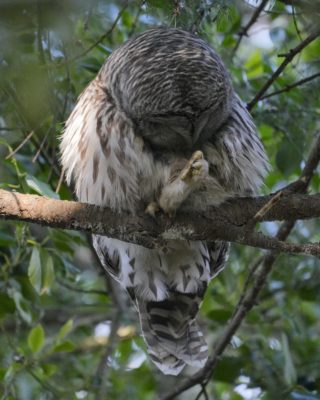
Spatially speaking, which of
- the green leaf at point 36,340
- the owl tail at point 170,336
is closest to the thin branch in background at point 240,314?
the owl tail at point 170,336

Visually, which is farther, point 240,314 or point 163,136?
point 240,314

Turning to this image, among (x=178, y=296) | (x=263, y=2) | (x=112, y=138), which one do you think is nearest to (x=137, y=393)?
(x=178, y=296)

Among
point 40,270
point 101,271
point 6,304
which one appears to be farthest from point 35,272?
point 101,271

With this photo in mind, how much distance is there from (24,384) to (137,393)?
91 centimetres

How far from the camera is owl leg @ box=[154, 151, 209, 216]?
123 inches

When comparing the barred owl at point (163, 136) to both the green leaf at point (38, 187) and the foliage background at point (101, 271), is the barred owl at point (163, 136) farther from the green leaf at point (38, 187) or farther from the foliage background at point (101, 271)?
the green leaf at point (38, 187)

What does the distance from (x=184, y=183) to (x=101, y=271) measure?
2164 millimetres

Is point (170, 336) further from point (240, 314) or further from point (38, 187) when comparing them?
point (38, 187)

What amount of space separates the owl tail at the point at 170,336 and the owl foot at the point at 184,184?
100cm

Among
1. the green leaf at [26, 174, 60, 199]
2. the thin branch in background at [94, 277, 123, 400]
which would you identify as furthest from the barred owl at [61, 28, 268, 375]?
A: the thin branch in background at [94, 277, 123, 400]

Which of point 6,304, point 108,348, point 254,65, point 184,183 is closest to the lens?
point 184,183

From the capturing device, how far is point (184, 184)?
3.23m

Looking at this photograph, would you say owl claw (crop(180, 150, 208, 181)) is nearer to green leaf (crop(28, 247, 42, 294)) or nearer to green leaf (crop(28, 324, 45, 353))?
green leaf (crop(28, 247, 42, 294))

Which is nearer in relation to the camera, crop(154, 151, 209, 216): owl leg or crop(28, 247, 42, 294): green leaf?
crop(154, 151, 209, 216): owl leg
